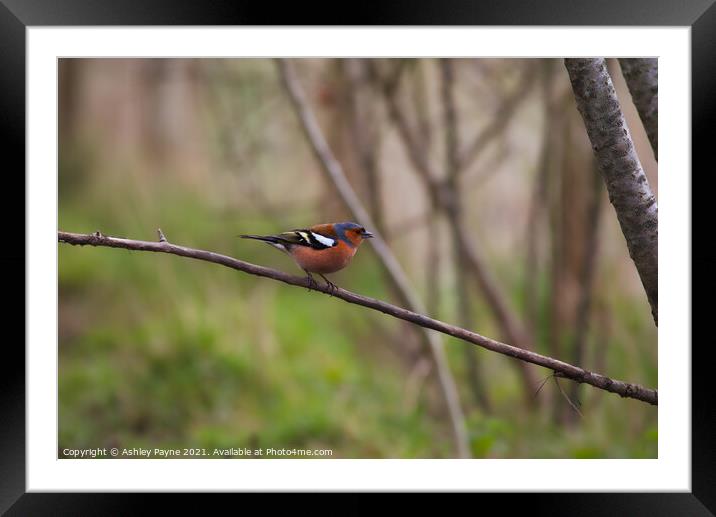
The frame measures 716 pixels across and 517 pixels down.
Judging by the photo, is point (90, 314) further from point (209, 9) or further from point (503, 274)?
point (503, 274)

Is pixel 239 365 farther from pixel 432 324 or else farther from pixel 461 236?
pixel 432 324

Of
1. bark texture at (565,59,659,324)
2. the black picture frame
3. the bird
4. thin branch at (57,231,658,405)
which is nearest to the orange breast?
the bird

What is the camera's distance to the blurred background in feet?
21.5

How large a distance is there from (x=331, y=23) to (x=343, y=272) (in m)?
5.05

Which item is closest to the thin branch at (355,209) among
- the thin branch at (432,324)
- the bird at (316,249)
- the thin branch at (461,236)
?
the thin branch at (461,236)

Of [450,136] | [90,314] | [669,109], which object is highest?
[450,136]

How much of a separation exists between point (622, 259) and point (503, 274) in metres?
2.19

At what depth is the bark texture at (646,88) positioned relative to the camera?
3670 millimetres

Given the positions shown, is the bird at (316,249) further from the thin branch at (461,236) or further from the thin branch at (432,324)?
the thin branch at (461,236)

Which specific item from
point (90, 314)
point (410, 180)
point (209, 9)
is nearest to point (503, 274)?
point (410, 180)

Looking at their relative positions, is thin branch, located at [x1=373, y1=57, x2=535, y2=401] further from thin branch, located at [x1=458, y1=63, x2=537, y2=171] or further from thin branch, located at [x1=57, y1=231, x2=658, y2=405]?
thin branch, located at [x1=57, y1=231, x2=658, y2=405]

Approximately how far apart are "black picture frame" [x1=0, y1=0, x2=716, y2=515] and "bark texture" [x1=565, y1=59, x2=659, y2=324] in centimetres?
81

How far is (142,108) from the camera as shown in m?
9.21

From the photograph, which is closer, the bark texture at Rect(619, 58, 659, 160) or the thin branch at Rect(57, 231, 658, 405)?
the thin branch at Rect(57, 231, 658, 405)
